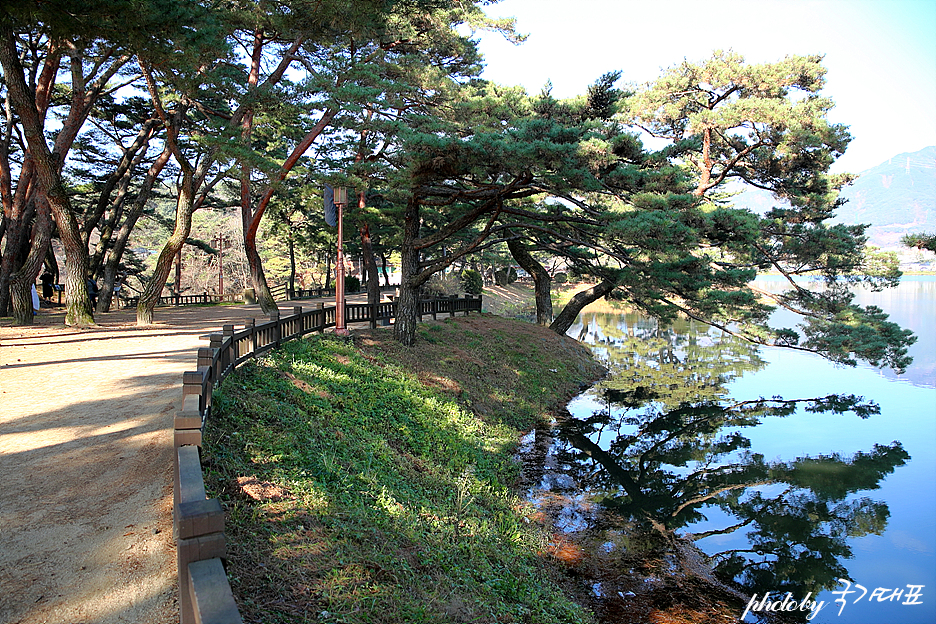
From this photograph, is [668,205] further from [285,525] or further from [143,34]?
[143,34]

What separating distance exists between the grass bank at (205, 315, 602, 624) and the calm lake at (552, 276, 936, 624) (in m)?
1.48

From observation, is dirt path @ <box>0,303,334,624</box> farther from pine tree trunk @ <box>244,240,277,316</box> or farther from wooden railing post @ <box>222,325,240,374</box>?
pine tree trunk @ <box>244,240,277,316</box>

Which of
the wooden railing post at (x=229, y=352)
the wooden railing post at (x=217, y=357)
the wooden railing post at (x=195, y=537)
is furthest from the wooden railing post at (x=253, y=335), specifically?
the wooden railing post at (x=195, y=537)

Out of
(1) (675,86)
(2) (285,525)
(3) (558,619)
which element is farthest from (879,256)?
(2) (285,525)

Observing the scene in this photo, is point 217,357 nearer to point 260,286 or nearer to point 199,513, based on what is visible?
point 199,513

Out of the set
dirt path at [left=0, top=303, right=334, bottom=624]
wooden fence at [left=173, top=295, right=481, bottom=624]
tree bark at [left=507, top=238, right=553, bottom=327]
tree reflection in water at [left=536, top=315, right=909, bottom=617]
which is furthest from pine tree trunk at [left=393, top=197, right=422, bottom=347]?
tree bark at [left=507, top=238, right=553, bottom=327]

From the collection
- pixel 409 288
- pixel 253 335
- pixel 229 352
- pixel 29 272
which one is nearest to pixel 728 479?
pixel 409 288

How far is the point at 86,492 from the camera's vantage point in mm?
5211

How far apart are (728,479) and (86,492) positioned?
1159 centimetres

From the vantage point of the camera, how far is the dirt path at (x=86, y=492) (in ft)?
12.5

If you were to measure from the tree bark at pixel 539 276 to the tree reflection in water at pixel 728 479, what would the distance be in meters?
5.88

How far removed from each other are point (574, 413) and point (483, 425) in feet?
14.8

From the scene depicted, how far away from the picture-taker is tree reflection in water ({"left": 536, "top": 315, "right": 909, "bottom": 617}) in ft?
28.9

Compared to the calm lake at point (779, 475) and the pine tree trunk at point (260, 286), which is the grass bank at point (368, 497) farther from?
the pine tree trunk at point (260, 286)
